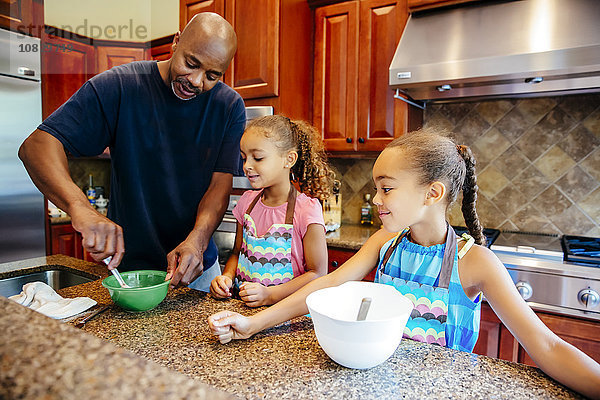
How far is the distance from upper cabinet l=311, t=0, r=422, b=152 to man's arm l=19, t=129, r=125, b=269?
1.58 metres

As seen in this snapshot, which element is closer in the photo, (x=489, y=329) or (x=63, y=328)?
(x=63, y=328)

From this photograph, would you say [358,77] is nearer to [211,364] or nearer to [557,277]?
[557,277]

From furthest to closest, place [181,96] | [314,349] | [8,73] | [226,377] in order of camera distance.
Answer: [8,73] < [181,96] < [314,349] < [226,377]

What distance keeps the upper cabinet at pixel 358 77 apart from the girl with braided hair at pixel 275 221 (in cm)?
94

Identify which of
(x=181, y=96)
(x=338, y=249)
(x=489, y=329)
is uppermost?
(x=181, y=96)

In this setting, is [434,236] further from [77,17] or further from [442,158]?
[77,17]

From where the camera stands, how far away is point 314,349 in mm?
713

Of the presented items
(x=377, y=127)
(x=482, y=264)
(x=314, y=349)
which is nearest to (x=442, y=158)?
(x=482, y=264)

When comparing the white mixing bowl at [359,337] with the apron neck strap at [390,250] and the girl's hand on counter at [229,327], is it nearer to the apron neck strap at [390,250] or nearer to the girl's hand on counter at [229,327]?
the girl's hand on counter at [229,327]

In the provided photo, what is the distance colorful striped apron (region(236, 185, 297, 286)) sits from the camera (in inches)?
52.2

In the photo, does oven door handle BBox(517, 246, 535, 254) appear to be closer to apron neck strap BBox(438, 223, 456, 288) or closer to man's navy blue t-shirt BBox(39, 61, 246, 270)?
apron neck strap BBox(438, 223, 456, 288)

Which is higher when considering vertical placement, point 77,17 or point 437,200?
point 77,17

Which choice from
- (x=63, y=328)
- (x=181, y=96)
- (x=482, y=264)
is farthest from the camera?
(x=181, y=96)

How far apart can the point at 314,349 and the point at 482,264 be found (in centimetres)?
45
